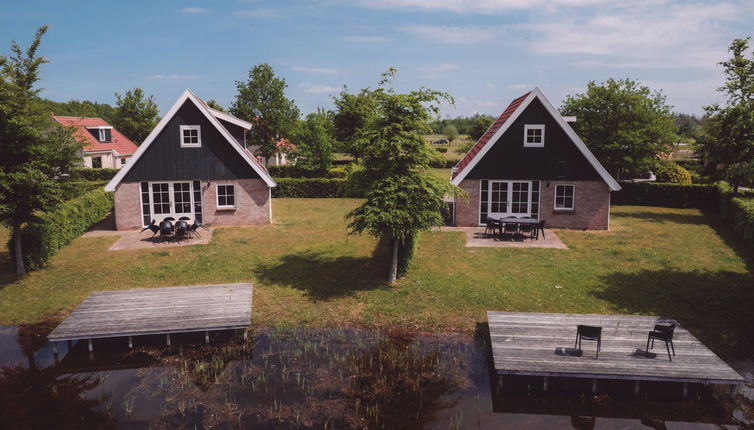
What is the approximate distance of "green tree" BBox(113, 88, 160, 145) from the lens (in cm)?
6344

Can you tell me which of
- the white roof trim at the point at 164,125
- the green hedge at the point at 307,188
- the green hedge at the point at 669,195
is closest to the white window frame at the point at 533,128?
the green hedge at the point at 669,195

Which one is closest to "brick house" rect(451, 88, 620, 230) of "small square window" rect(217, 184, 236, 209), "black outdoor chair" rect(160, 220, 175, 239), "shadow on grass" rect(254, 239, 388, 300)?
"shadow on grass" rect(254, 239, 388, 300)

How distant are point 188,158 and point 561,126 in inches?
759

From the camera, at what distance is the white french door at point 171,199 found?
26109mm

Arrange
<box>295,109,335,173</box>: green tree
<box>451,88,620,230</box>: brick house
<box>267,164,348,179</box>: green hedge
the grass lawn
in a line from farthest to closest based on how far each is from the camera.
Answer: <box>267,164,348,179</box>: green hedge < <box>295,109,335,173</box>: green tree < <box>451,88,620,230</box>: brick house < the grass lawn

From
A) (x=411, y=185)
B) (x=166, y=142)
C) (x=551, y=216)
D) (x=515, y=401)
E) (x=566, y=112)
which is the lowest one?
(x=515, y=401)

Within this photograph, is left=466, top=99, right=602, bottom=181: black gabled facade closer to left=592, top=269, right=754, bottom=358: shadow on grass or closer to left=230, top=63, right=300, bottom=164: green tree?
left=592, top=269, right=754, bottom=358: shadow on grass

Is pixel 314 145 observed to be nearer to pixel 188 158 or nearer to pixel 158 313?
pixel 188 158

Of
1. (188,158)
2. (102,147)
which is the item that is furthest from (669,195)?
(102,147)

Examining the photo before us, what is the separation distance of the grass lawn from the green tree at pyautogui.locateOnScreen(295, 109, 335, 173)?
802 inches

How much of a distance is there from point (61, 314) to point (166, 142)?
42.2 feet

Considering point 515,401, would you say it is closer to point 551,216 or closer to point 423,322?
point 423,322

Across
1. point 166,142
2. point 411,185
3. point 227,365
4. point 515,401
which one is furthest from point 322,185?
point 515,401

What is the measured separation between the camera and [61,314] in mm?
14906
